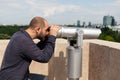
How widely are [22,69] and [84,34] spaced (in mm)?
1056

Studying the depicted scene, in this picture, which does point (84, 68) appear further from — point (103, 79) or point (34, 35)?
point (34, 35)

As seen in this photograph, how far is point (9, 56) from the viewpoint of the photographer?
327cm

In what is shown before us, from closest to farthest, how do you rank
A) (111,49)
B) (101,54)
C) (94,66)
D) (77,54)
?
(77,54) < (111,49) < (101,54) < (94,66)

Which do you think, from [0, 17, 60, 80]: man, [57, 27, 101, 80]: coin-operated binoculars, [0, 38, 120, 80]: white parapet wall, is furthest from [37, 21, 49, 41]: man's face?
[0, 38, 120, 80]: white parapet wall

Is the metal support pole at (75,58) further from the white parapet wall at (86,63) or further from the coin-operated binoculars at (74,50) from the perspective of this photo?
the white parapet wall at (86,63)

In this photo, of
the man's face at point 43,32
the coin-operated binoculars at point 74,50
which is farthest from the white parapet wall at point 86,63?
the man's face at point 43,32

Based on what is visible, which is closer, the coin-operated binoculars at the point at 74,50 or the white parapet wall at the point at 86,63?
the coin-operated binoculars at the point at 74,50

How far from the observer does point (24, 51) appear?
320 centimetres

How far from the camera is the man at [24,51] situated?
3.19 metres

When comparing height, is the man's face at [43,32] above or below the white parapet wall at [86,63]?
above

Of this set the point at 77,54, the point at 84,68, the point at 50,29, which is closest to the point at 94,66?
the point at 84,68

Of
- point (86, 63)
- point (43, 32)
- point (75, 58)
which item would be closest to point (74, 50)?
point (75, 58)

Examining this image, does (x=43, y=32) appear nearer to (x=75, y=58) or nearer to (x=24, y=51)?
(x=24, y=51)

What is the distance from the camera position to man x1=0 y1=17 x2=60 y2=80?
10.5 feet
